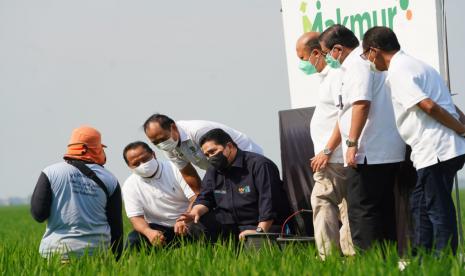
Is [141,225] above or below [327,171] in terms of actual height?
below

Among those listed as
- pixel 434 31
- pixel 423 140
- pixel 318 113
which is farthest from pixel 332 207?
pixel 434 31

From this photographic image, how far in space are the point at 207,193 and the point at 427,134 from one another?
2.32 m

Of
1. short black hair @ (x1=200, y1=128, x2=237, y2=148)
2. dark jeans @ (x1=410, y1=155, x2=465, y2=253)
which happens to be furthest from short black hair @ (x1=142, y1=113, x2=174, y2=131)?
dark jeans @ (x1=410, y1=155, x2=465, y2=253)

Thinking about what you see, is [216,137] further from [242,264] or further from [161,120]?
[242,264]

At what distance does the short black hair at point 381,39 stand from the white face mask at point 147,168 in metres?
2.80

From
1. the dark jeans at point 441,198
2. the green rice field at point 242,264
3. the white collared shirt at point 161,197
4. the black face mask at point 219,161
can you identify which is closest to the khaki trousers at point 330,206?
the green rice field at point 242,264

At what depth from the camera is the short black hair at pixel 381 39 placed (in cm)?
547

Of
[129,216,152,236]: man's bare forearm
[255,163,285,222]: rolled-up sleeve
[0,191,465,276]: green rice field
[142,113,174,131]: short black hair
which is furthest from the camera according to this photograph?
[129,216,152,236]: man's bare forearm

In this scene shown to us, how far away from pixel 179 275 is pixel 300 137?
8.33ft

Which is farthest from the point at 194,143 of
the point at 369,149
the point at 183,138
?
the point at 369,149

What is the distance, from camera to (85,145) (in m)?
6.17

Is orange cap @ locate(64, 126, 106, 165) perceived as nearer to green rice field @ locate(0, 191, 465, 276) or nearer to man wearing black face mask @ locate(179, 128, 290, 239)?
green rice field @ locate(0, 191, 465, 276)

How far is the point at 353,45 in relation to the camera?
591 cm

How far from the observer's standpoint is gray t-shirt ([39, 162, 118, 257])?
594 centimetres
